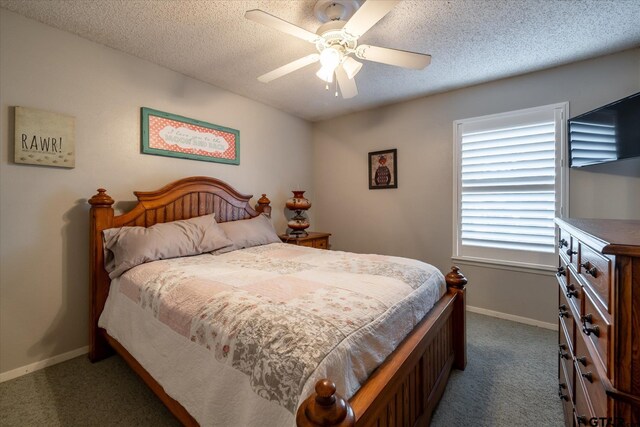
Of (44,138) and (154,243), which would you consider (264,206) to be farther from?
(44,138)

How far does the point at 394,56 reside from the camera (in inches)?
68.1

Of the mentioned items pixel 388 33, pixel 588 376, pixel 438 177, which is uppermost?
pixel 388 33

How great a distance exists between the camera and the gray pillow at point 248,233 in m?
2.59

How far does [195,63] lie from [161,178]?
1100 mm

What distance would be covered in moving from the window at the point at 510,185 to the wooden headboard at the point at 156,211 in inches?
91.1

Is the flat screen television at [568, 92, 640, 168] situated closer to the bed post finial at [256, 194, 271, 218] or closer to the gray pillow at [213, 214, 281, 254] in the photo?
the gray pillow at [213, 214, 281, 254]

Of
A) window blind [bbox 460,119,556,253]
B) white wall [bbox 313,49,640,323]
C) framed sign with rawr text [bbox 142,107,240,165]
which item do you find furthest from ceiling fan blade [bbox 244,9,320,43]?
window blind [bbox 460,119,556,253]

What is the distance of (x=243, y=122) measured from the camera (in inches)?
129

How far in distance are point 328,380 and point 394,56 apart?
1801 millimetres

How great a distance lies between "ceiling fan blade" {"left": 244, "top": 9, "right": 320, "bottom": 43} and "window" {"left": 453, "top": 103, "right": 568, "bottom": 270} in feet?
7.00

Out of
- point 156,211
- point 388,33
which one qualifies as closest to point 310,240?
point 156,211

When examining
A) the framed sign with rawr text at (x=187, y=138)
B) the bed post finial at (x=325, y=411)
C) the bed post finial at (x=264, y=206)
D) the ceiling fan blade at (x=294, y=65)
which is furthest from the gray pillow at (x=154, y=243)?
the bed post finial at (x=325, y=411)

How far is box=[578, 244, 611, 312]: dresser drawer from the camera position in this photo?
2.56ft

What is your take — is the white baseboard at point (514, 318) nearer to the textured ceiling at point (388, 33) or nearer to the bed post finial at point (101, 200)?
the textured ceiling at point (388, 33)
